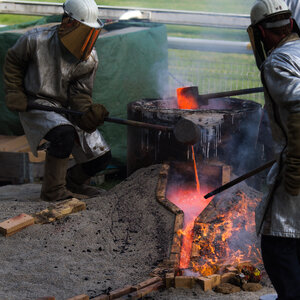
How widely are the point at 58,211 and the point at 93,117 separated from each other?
0.91 meters

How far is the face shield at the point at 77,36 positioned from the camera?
4.89 m

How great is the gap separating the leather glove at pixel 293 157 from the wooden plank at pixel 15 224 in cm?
225

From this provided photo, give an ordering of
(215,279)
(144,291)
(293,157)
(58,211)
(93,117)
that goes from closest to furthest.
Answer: (293,157)
(144,291)
(215,279)
(58,211)
(93,117)

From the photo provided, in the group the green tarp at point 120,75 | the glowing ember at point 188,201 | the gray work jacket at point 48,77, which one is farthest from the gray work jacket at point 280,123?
the green tarp at point 120,75

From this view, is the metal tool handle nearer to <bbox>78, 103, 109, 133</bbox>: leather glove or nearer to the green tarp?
<bbox>78, 103, 109, 133</bbox>: leather glove

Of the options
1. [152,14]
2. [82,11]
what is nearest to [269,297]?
[82,11]

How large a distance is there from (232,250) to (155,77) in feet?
11.1

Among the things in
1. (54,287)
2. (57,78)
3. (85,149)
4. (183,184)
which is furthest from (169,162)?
(54,287)

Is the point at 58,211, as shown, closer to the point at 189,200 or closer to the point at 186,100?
the point at 189,200

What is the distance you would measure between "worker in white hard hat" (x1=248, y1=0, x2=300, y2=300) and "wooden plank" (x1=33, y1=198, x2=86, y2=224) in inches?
79.4

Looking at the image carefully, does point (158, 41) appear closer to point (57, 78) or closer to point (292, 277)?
point (57, 78)

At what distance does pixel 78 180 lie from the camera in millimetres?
5711

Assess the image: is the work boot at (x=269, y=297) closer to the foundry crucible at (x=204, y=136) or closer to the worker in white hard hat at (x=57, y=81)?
the foundry crucible at (x=204, y=136)

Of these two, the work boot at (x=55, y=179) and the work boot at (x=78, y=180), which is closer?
the work boot at (x=55, y=179)
